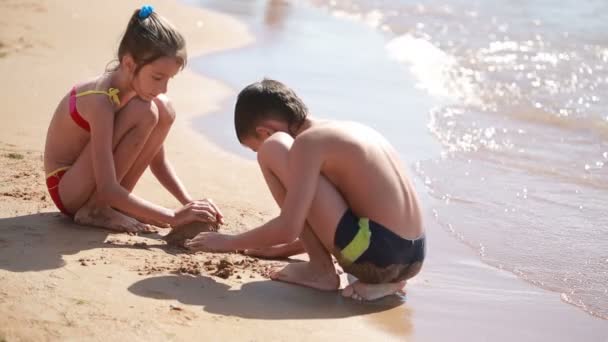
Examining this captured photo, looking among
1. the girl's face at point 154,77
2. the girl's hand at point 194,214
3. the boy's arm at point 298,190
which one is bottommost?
the girl's hand at point 194,214

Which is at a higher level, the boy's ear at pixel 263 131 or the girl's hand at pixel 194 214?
the boy's ear at pixel 263 131

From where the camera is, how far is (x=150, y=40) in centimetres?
404

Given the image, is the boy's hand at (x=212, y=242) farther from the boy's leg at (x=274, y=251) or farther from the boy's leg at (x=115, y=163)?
the boy's leg at (x=115, y=163)

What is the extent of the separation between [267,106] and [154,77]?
1.87 feet

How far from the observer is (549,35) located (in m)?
11.3

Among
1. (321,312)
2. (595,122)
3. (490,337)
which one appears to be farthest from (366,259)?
(595,122)

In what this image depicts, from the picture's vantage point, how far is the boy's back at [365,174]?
3766 millimetres

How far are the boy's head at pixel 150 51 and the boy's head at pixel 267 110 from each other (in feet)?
1.35

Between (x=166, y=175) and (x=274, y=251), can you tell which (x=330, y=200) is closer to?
(x=274, y=251)

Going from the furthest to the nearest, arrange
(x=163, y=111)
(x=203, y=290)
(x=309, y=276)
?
(x=163, y=111)
(x=309, y=276)
(x=203, y=290)

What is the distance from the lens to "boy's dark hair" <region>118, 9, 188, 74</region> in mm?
4051

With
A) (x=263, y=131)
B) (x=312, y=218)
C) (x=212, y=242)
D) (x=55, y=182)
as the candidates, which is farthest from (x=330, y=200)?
(x=55, y=182)

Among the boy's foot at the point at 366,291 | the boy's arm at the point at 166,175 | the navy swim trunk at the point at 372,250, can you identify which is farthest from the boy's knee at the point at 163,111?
the boy's foot at the point at 366,291

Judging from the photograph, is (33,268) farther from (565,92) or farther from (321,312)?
(565,92)
